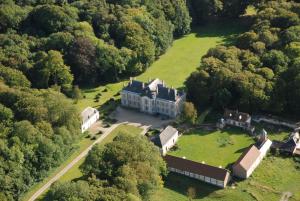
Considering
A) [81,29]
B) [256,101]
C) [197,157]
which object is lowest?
[197,157]

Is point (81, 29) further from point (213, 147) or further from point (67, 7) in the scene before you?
point (213, 147)

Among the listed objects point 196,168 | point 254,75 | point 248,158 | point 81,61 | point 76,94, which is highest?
point 254,75

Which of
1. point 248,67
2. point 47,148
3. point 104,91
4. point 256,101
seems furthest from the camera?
point 104,91

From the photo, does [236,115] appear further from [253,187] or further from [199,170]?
[253,187]

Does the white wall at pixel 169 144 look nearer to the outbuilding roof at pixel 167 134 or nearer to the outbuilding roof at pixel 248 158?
the outbuilding roof at pixel 167 134

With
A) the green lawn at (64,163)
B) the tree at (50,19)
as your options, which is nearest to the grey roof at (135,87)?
the green lawn at (64,163)

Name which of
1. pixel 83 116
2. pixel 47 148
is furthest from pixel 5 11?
pixel 47 148

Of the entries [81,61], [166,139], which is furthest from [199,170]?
[81,61]
